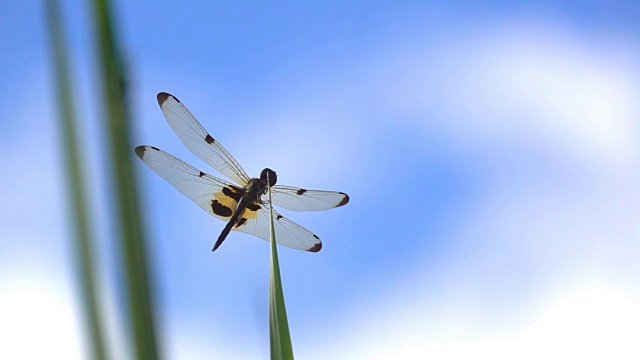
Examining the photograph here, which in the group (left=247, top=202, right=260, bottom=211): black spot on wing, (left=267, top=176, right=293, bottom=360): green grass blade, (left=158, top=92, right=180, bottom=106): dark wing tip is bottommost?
(left=267, top=176, right=293, bottom=360): green grass blade

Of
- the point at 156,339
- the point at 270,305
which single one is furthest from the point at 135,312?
the point at 270,305

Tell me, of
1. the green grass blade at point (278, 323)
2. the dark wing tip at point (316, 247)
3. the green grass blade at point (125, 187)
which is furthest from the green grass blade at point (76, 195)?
the dark wing tip at point (316, 247)

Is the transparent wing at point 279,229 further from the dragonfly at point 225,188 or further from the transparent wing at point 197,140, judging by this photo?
the transparent wing at point 197,140

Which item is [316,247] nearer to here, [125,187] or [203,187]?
[203,187]

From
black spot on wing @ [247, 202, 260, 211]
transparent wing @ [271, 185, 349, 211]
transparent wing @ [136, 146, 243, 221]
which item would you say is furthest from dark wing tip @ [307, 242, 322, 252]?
transparent wing @ [136, 146, 243, 221]

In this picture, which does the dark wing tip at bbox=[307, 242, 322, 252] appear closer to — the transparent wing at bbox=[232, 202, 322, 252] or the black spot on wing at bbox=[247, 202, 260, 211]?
the transparent wing at bbox=[232, 202, 322, 252]
